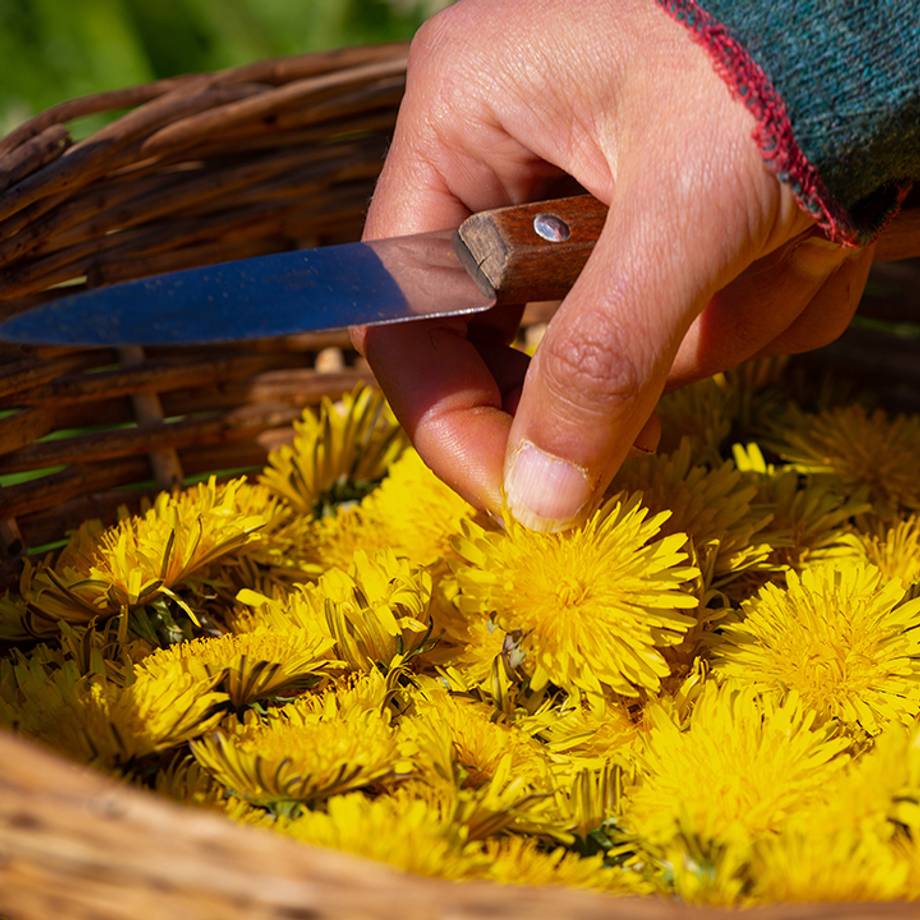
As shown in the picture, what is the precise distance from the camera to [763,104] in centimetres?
72

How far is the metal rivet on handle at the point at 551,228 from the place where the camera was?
839mm

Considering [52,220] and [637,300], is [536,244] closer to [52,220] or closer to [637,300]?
[637,300]

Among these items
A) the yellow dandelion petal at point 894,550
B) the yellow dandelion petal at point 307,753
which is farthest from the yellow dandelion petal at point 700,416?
the yellow dandelion petal at point 307,753

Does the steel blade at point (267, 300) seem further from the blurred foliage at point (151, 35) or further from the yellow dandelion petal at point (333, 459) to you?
the blurred foliage at point (151, 35)

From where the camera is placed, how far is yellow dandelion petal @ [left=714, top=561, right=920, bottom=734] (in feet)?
2.63

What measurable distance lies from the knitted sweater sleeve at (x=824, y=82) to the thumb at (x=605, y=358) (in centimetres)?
8

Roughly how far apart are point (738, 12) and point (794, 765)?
46cm

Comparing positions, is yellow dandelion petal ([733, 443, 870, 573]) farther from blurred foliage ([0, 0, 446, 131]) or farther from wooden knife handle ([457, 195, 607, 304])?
blurred foliage ([0, 0, 446, 131])

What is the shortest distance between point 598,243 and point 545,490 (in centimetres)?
16

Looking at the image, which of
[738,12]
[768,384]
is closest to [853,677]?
[738,12]

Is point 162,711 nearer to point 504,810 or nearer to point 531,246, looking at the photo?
point 504,810

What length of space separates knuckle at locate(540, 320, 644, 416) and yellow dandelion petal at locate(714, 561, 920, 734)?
0.69 feet

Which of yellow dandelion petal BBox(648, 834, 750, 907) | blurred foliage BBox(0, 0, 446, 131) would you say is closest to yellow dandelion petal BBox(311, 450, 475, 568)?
yellow dandelion petal BBox(648, 834, 750, 907)

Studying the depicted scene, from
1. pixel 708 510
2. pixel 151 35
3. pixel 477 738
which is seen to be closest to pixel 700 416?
pixel 708 510
